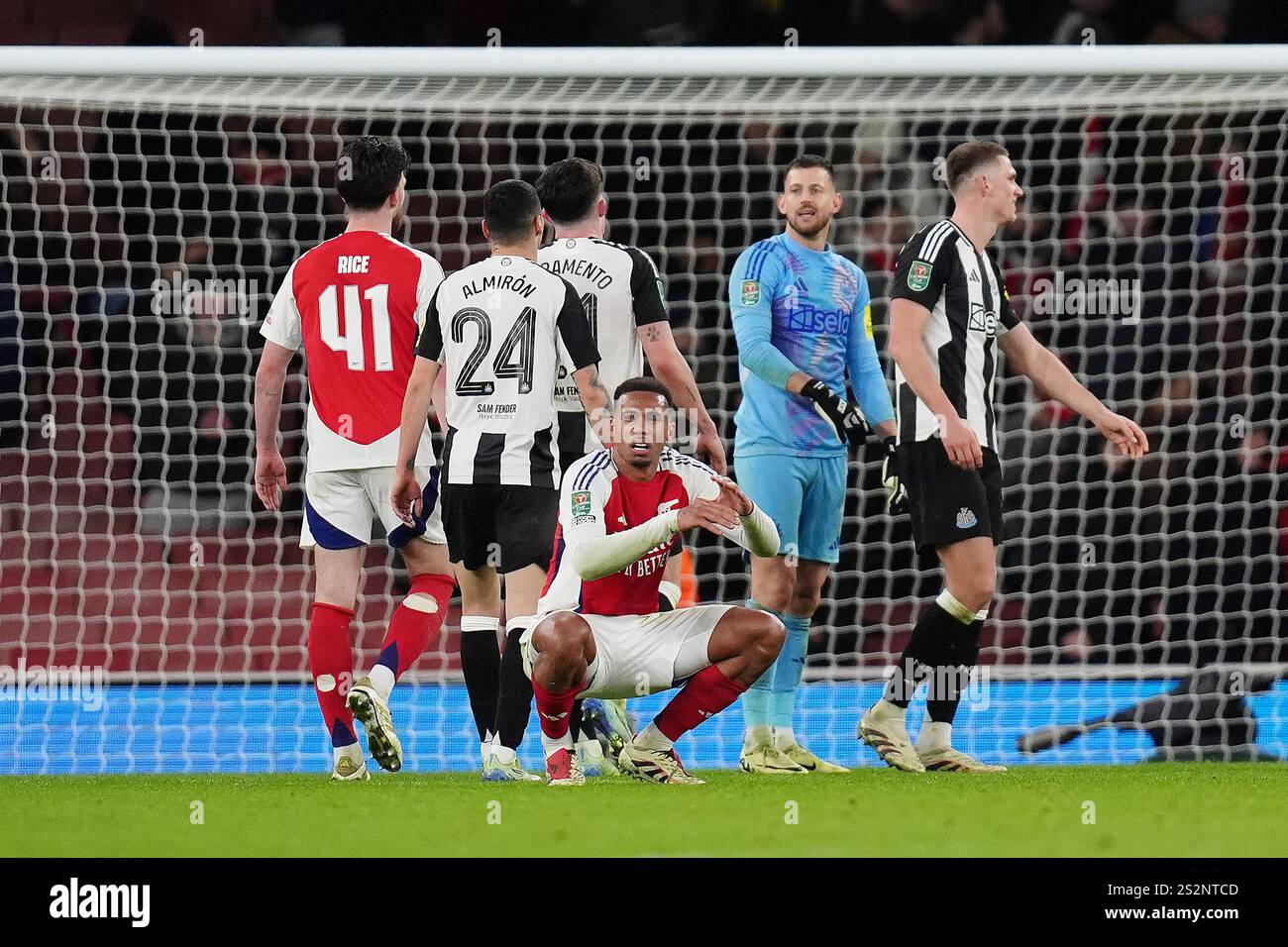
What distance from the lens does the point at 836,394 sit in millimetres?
5520

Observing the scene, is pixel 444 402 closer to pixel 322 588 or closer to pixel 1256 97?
pixel 322 588

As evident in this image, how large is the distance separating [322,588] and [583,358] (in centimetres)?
109

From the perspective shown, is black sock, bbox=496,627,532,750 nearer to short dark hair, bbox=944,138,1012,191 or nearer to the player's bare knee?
the player's bare knee

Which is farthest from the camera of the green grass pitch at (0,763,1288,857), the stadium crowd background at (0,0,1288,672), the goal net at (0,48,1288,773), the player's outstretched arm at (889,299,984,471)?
the stadium crowd background at (0,0,1288,672)

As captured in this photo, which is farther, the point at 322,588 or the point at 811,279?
the point at 811,279

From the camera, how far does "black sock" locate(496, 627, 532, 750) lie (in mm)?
4918

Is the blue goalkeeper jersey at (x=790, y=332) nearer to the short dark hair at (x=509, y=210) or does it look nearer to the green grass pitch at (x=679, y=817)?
the short dark hair at (x=509, y=210)

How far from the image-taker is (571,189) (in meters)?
5.48

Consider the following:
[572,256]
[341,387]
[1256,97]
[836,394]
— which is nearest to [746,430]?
[836,394]

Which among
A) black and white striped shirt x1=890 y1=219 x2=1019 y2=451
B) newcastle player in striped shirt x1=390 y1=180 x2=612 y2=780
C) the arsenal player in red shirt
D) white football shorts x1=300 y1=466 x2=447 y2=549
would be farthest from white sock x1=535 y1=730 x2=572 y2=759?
black and white striped shirt x1=890 y1=219 x2=1019 y2=451

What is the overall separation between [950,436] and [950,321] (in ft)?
1.31

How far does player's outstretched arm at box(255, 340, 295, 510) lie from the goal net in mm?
1204

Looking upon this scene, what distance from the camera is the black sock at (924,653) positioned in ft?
17.1

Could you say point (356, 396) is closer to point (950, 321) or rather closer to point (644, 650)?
point (644, 650)
